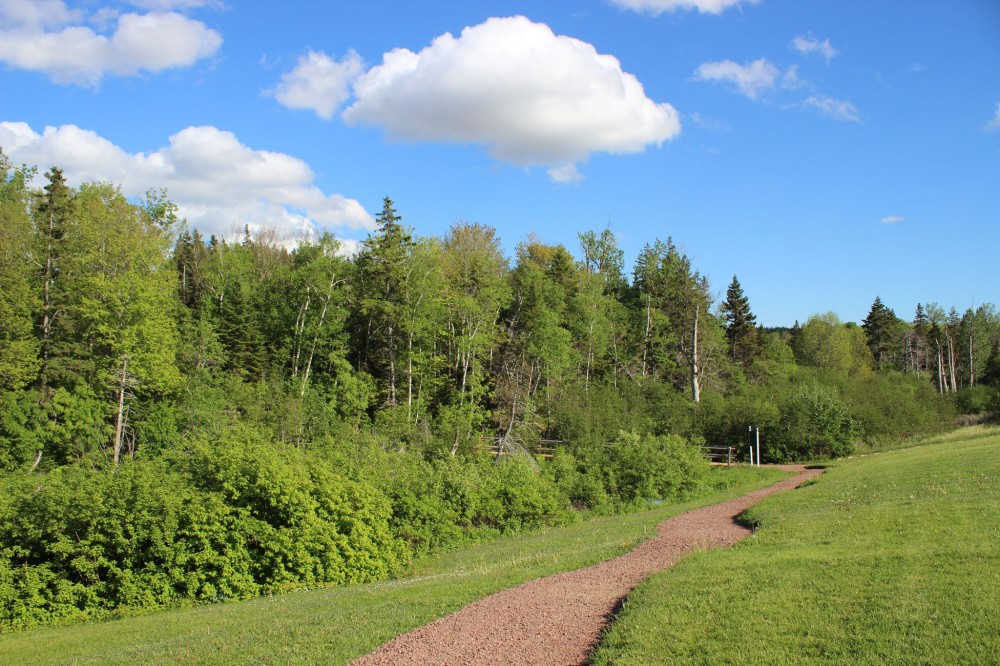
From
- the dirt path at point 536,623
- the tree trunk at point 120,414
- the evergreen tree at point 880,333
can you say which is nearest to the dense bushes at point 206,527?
the dirt path at point 536,623

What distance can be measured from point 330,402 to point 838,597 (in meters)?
36.6

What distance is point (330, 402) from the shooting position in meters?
42.4

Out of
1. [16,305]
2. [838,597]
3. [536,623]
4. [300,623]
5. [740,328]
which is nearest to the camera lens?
[838,597]

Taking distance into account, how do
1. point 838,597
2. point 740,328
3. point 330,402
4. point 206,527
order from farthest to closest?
1. point 740,328
2. point 330,402
3. point 206,527
4. point 838,597

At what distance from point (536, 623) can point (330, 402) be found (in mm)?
34244

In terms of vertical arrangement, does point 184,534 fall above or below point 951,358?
below

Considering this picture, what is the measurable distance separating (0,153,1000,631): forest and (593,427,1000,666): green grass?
11.2m

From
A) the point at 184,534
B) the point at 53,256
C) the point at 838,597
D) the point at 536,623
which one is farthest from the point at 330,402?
the point at 838,597

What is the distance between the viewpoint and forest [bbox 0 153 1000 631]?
17.5m

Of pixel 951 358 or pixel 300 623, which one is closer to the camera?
pixel 300 623

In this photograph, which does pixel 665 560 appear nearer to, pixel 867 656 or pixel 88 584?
pixel 867 656

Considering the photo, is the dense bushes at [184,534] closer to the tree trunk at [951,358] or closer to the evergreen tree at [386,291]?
the evergreen tree at [386,291]

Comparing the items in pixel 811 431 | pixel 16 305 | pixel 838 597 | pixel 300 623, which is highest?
pixel 16 305

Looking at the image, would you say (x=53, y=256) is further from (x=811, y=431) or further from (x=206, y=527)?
(x=811, y=431)
